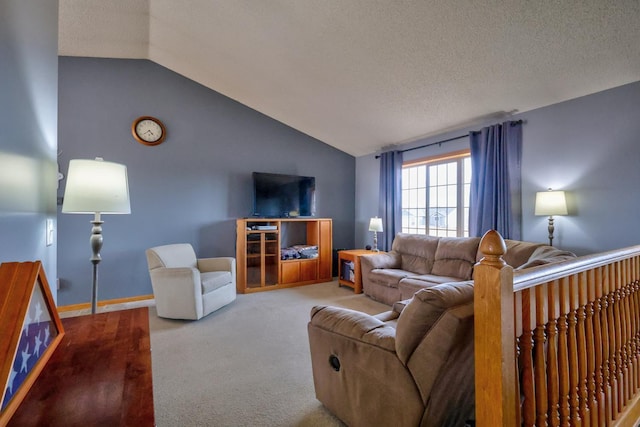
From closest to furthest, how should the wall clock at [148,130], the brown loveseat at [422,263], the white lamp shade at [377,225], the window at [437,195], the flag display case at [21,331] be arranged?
1. the flag display case at [21,331]
2. the brown loveseat at [422,263]
3. the wall clock at [148,130]
4. the window at [437,195]
5. the white lamp shade at [377,225]

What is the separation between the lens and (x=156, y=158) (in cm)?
402

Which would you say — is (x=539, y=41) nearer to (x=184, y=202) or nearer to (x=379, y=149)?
(x=379, y=149)

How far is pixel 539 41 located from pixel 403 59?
43.1 inches

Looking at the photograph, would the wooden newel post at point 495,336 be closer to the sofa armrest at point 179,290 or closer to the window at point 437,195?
the sofa armrest at point 179,290

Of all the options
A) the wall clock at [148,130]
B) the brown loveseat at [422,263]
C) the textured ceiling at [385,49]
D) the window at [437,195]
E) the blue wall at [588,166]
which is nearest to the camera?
the textured ceiling at [385,49]

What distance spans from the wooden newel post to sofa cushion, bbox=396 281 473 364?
0.58 ft

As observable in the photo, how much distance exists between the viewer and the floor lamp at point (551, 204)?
2.88 meters

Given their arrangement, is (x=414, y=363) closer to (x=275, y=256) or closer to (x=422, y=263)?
(x=422, y=263)

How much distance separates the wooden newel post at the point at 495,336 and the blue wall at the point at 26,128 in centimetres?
149

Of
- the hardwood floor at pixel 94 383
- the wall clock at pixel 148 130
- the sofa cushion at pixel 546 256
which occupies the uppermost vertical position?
the wall clock at pixel 148 130

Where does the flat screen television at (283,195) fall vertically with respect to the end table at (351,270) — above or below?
above

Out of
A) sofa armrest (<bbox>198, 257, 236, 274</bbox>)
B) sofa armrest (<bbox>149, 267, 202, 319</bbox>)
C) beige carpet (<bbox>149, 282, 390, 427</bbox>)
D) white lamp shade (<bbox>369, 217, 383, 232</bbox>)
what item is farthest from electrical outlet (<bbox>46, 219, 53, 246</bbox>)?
white lamp shade (<bbox>369, 217, 383, 232</bbox>)

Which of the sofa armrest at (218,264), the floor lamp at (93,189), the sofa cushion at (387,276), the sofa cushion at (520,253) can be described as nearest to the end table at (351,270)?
the sofa cushion at (387,276)

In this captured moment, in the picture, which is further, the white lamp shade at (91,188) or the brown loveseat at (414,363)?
the white lamp shade at (91,188)
